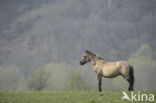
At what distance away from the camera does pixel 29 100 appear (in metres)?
24.3

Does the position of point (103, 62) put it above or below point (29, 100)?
above

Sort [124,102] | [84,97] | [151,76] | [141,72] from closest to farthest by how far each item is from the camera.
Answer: [124,102] → [84,97] → [141,72] → [151,76]

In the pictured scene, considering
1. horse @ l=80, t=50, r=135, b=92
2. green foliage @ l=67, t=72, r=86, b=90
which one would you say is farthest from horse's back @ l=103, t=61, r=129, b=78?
green foliage @ l=67, t=72, r=86, b=90

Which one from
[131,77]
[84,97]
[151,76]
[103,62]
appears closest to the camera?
[84,97]

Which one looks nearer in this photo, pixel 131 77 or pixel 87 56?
pixel 131 77

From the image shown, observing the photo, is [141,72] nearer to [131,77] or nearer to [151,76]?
[151,76]

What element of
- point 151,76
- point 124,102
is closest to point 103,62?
point 124,102

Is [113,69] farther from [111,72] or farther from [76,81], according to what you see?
[76,81]

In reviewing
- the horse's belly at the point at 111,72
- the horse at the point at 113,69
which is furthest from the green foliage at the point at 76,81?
the horse's belly at the point at 111,72

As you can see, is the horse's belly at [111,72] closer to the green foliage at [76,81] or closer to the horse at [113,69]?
the horse at [113,69]

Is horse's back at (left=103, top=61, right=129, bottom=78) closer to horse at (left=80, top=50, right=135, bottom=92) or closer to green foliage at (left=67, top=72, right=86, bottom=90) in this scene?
horse at (left=80, top=50, right=135, bottom=92)

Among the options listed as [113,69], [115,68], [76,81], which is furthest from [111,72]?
[76,81]

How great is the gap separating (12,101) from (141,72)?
115408mm

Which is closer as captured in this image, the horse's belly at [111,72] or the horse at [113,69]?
the horse at [113,69]
